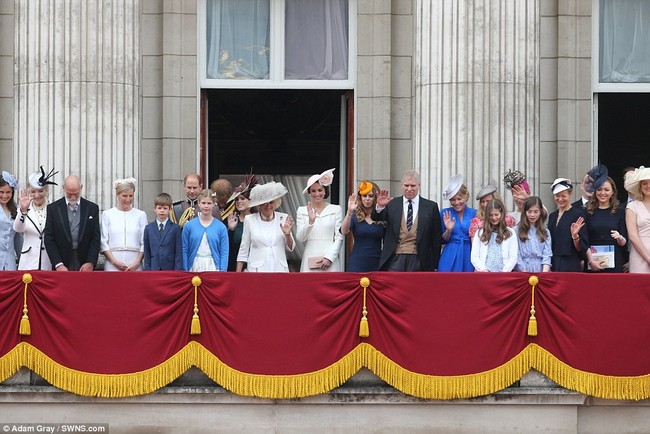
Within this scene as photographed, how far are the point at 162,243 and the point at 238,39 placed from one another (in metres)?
4.28

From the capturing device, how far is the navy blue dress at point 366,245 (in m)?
15.3

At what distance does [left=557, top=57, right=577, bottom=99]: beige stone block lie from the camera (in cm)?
1841

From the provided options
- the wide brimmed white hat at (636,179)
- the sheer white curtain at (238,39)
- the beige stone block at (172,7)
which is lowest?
the wide brimmed white hat at (636,179)

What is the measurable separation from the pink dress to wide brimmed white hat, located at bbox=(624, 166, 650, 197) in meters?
0.22

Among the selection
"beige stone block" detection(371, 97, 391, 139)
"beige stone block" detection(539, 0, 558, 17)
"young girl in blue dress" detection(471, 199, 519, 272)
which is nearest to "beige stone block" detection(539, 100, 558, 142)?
"beige stone block" detection(539, 0, 558, 17)

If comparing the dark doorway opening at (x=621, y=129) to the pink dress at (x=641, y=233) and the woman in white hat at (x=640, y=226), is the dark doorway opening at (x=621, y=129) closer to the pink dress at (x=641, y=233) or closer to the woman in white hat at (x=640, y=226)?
the woman in white hat at (x=640, y=226)

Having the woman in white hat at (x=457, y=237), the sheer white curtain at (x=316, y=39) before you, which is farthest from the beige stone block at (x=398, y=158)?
the woman in white hat at (x=457, y=237)

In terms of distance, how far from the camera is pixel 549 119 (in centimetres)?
1845

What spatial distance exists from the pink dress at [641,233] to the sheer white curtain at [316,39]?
5.19 metres

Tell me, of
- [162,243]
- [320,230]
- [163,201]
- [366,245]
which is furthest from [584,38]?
[162,243]

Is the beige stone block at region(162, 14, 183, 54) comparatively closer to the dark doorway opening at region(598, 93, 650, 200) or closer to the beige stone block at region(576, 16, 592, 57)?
the beige stone block at region(576, 16, 592, 57)

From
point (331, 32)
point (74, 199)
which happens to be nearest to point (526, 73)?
point (331, 32)

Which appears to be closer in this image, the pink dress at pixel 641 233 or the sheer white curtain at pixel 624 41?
the pink dress at pixel 641 233

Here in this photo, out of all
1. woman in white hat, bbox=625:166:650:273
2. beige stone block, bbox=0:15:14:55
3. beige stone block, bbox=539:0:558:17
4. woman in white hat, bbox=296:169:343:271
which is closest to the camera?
woman in white hat, bbox=625:166:650:273
